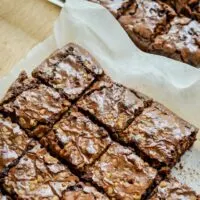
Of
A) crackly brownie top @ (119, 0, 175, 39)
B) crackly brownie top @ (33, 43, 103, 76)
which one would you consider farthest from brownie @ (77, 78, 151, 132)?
crackly brownie top @ (119, 0, 175, 39)

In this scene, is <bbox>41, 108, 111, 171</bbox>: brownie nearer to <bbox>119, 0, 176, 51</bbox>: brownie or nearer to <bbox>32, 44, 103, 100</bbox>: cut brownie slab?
<bbox>32, 44, 103, 100</bbox>: cut brownie slab

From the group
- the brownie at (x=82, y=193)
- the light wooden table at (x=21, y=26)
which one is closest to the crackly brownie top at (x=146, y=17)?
the light wooden table at (x=21, y=26)

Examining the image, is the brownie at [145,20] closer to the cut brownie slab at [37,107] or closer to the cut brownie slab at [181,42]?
the cut brownie slab at [181,42]

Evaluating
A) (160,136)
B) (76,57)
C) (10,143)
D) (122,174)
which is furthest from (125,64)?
(10,143)

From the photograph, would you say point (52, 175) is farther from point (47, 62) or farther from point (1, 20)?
point (1, 20)

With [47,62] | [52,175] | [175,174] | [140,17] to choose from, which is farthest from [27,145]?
[140,17]
